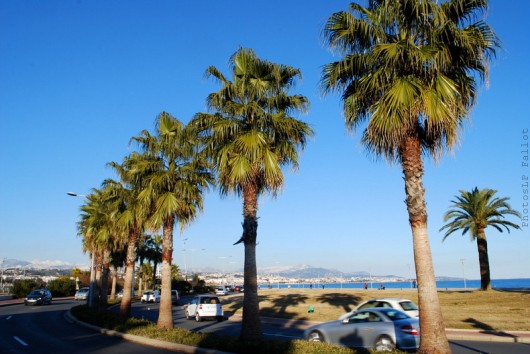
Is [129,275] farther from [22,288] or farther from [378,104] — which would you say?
[22,288]

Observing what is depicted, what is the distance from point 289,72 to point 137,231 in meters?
13.4

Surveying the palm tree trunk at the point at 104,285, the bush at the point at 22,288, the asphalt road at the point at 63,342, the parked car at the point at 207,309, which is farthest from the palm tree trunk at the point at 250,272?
the bush at the point at 22,288

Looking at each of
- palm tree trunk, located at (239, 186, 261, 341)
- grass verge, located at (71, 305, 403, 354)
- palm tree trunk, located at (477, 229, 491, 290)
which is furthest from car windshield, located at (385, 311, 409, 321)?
palm tree trunk, located at (477, 229, 491, 290)

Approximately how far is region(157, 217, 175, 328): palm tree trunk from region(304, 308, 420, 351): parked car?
6.28 meters

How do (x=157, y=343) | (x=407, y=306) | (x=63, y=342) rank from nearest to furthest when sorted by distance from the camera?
(x=157, y=343), (x=407, y=306), (x=63, y=342)

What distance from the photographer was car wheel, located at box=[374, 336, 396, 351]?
13.9 m

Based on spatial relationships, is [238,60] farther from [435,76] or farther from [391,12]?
[435,76]

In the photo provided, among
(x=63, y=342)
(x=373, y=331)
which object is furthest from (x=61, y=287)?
(x=373, y=331)

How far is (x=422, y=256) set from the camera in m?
10.4

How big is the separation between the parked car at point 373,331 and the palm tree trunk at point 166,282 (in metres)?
6.28

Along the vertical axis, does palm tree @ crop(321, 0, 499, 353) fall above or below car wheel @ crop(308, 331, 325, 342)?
above

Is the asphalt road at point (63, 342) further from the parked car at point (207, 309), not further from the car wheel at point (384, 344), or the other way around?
the parked car at point (207, 309)

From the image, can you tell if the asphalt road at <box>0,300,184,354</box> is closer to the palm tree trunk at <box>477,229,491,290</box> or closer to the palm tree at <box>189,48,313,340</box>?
the palm tree at <box>189,48,313,340</box>

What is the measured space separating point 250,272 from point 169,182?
7365mm
